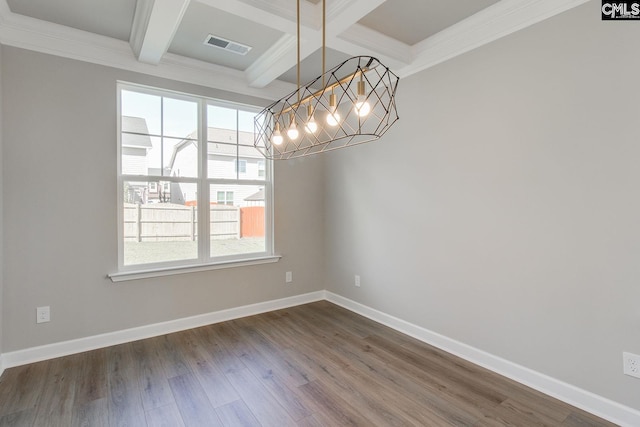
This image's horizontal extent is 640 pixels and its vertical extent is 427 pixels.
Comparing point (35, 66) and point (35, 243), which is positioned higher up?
point (35, 66)

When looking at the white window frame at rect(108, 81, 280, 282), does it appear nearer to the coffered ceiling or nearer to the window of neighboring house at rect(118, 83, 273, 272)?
the window of neighboring house at rect(118, 83, 273, 272)

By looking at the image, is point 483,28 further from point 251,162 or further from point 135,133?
point 135,133

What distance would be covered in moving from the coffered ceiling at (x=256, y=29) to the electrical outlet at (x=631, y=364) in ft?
7.08

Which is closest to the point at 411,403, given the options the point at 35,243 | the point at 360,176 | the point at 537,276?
the point at 537,276

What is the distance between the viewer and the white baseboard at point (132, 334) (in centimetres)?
251

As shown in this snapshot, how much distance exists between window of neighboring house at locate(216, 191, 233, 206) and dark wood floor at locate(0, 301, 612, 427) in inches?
55.2

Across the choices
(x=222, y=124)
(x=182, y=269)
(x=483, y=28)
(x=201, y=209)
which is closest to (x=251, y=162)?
(x=222, y=124)

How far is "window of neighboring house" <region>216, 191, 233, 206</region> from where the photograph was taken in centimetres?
347

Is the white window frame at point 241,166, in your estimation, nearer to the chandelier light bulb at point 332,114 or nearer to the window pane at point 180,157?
the window pane at point 180,157

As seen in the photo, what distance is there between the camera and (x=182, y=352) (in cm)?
273

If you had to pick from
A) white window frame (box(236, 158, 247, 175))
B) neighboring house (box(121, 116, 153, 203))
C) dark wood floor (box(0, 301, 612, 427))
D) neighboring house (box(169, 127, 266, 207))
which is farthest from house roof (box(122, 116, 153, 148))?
dark wood floor (box(0, 301, 612, 427))

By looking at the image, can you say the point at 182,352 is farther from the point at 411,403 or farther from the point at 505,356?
the point at 505,356

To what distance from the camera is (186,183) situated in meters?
3.27

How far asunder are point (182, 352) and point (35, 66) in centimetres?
263
